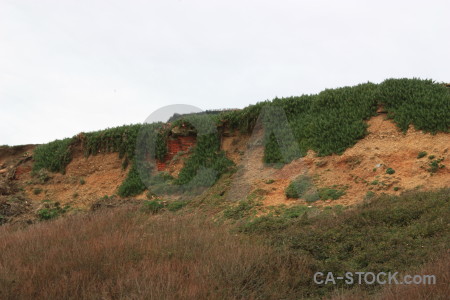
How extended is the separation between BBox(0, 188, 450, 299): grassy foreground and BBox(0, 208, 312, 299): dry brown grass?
0.01 m

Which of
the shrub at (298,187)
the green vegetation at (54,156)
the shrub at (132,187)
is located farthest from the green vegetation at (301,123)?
the green vegetation at (54,156)

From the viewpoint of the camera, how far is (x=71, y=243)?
5703mm

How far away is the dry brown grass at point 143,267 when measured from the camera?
163 inches

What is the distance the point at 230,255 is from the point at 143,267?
3.38 ft

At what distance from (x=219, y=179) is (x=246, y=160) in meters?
0.97

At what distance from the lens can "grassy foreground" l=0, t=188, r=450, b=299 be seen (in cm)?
418

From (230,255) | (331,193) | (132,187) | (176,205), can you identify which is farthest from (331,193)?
(132,187)

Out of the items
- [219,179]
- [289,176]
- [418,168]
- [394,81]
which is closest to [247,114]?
[219,179]

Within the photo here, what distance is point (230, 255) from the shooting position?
196 inches

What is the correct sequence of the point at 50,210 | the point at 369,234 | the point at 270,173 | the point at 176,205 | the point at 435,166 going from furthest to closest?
the point at 50,210, the point at 176,205, the point at 270,173, the point at 435,166, the point at 369,234

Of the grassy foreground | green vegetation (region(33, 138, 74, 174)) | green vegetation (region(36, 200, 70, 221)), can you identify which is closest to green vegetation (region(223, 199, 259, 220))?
the grassy foreground

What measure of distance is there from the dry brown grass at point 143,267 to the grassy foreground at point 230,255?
1cm

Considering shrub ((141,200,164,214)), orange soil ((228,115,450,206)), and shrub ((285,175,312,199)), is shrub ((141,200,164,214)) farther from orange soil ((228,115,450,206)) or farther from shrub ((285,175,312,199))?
shrub ((285,175,312,199))

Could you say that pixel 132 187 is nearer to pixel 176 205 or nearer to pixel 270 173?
pixel 176 205
